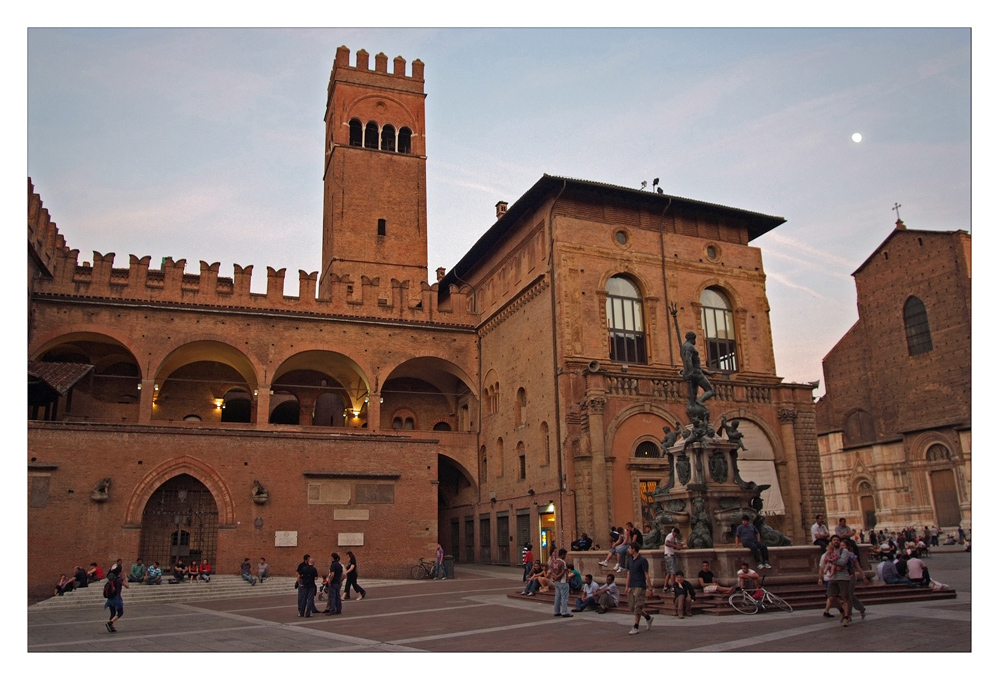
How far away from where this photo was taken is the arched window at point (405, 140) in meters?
40.0

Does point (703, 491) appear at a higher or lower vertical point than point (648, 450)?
lower

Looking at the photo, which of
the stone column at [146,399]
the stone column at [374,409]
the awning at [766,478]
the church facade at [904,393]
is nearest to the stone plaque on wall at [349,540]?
the stone column at [374,409]

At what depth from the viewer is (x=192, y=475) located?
A: 22.8m

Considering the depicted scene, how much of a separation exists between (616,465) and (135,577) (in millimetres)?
13565

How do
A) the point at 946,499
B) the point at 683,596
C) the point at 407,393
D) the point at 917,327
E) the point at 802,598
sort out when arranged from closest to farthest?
the point at 683,596 → the point at 802,598 → the point at 407,393 → the point at 946,499 → the point at 917,327

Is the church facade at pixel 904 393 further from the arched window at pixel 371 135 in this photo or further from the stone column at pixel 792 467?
the arched window at pixel 371 135

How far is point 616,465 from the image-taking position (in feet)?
78.9

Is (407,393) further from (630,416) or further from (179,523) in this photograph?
(179,523)

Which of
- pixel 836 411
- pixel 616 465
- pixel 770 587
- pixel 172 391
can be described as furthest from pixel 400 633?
pixel 836 411

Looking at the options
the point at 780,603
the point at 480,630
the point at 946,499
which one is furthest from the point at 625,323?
the point at 946,499

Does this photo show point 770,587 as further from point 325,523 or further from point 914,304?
point 914,304

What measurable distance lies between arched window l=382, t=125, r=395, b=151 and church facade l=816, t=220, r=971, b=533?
24954 mm

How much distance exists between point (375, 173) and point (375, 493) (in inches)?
759

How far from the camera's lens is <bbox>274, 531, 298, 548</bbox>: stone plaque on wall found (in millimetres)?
22531
